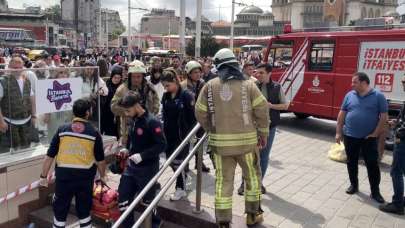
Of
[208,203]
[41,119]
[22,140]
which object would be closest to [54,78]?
[41,119]

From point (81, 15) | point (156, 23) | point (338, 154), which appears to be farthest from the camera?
point (156, 23)

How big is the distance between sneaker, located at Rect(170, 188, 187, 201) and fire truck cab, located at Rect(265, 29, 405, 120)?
5.44 meters

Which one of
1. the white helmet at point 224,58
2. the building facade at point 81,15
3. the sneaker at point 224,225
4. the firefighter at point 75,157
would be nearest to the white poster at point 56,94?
the firefighter at point 75,157

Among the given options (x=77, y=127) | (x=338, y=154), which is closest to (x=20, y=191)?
(x=77, y=127)

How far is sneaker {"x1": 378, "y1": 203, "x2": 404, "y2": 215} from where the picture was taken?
5.01 meters

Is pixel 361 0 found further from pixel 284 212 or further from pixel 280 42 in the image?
pixel 284 212

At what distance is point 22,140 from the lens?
Result: 5.68m

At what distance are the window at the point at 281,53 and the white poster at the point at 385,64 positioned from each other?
227 cm

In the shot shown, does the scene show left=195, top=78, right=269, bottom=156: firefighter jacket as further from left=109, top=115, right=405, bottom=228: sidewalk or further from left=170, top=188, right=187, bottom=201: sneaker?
left=170, top=188, right=187, bottom=201: sneaker

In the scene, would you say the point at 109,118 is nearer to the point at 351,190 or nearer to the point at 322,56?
the point at 351,190

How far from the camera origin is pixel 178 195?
5.37 m

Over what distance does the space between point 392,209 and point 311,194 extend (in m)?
1.04

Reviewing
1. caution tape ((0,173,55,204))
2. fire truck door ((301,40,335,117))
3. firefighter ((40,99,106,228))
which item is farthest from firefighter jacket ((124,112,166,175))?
fire truck door ((301,40,335,117))

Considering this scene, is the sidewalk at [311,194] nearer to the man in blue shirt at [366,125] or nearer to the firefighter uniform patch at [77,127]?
the man in blue shirt at [366,125]
